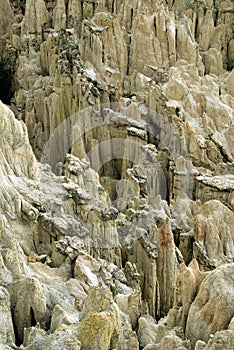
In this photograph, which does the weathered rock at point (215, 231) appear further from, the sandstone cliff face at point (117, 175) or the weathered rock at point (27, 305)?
the weathered rock at point (27, 305)

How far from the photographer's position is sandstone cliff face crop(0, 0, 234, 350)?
31.6ft

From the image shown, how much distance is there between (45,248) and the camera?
→ 13117 mm

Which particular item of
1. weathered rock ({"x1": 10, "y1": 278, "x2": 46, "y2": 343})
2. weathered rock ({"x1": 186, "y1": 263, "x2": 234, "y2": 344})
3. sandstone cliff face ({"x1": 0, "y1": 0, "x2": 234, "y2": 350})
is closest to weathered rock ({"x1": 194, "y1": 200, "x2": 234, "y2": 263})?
sandstone cliff face ({"x1": 0, "y1": 0, "x2": 234, "y2": 350})

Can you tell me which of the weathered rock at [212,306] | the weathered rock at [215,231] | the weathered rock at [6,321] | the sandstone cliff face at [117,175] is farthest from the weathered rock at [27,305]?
the weathered rock at [215,231]

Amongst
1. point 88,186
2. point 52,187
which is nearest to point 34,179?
point 52,187

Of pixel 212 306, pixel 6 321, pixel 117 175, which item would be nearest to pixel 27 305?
pixel 6 321

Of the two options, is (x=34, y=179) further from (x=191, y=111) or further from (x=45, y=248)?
(x=191, y=111)

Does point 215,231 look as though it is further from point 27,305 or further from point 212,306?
point 27,305

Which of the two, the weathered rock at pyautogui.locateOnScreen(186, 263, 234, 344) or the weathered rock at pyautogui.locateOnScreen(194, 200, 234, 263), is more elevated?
the weathered rock at pyautogui.locateOnScreen(186, 263, 234, 344)

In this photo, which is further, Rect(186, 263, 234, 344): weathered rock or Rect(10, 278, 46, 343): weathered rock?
Rect(10, 278, 46, 343): weathered rock

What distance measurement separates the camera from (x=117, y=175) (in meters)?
21.8

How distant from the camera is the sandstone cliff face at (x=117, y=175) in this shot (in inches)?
380

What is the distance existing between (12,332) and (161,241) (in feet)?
24.5

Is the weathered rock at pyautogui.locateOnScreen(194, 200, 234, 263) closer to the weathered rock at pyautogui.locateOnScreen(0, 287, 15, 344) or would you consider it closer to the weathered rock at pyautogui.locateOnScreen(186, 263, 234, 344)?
the weathered rock at pyautogui.locateOnScreen(186, 263, 234, 344)
